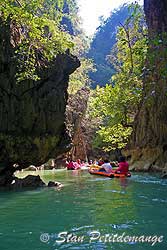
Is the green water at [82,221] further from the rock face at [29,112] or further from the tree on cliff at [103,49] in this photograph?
the tree on cliff at [103,49]

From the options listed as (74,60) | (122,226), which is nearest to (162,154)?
(74,60)

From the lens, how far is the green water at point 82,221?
217 inches

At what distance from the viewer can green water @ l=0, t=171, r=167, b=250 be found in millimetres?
5504

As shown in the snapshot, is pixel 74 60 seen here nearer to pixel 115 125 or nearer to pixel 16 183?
pixel 16 183

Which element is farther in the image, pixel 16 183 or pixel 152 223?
pixel 16 183

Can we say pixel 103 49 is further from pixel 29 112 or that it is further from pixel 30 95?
pixel 29 112

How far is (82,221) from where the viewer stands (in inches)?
281

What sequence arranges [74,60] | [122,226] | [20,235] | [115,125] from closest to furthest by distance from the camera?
1. [20,235]
2. [122,226]
3. [74,60]
4. [115,125]

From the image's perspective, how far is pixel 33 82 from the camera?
1468 centimetres

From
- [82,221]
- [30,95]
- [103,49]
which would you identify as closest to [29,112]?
[30,95]

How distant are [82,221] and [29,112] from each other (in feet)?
27.4

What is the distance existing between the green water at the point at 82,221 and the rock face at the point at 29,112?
3.89 meters

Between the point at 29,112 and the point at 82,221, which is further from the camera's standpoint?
the point at 29,112

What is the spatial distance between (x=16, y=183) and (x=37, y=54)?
606 cm
